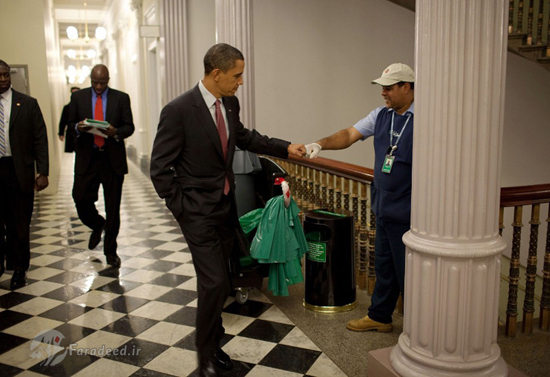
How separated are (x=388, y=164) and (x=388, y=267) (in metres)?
0.69

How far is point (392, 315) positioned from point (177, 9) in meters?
6.55

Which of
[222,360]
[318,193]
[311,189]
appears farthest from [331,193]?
[222,360]

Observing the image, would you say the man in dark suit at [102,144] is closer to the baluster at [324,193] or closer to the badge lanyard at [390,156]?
the baluster at [324,193]

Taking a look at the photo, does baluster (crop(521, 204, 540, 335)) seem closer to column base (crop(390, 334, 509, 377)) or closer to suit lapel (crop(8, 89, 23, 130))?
column base (crop(390, 334, 509, 377))

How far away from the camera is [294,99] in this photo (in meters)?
8.60

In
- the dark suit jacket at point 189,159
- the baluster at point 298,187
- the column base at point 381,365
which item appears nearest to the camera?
the column base at point 381,365

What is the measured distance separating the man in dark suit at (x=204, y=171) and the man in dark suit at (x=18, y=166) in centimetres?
211

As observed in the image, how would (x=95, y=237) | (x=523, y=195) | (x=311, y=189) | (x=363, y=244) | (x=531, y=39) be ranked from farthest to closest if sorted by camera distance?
1. (x=531, y=39)
2. (x=95, y=237)
3. (x=311, y=189)
4. (x=363, y=244)
5. (x=523, y=195)

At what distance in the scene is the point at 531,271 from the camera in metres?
3.42

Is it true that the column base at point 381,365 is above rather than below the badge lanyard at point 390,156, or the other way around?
below

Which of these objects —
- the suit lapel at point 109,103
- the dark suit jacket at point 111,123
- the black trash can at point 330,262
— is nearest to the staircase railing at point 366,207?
the black trash can at point 330,262

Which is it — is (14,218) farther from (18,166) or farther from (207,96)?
(207,96)

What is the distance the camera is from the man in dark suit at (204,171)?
279cm

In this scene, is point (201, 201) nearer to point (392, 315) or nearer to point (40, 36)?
point (392, 315)
